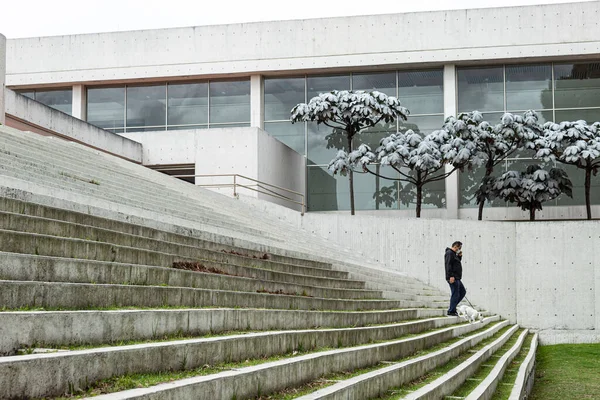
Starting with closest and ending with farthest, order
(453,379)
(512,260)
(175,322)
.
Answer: (175,322), (453,379), (512,260)

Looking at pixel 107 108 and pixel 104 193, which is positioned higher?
pixel 107 108

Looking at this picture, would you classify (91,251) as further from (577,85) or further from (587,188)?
(577,85)

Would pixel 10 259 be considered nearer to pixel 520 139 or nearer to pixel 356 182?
pixel 520 139

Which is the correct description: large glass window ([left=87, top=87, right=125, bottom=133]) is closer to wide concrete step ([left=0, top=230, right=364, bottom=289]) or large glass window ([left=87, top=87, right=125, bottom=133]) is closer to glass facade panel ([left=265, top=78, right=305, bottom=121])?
glass facade panel ([left=265, top=78, right=305, bottom=121])

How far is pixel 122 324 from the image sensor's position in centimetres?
453

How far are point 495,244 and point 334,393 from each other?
1589cm

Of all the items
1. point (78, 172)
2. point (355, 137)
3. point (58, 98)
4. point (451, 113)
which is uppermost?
point (58, 98)

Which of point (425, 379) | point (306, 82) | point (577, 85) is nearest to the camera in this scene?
point (425, 379)

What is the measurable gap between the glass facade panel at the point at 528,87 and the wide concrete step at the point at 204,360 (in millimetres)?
19655

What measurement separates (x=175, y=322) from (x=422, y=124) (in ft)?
71.3

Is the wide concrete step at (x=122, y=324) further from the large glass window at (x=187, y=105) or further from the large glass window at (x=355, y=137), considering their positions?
the large glass window at (x=187, y=105)

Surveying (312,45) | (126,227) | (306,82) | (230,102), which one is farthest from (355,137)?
(126,227)

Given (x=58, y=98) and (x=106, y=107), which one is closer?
(x=106, y=107)

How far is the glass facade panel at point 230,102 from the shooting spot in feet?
88.9
